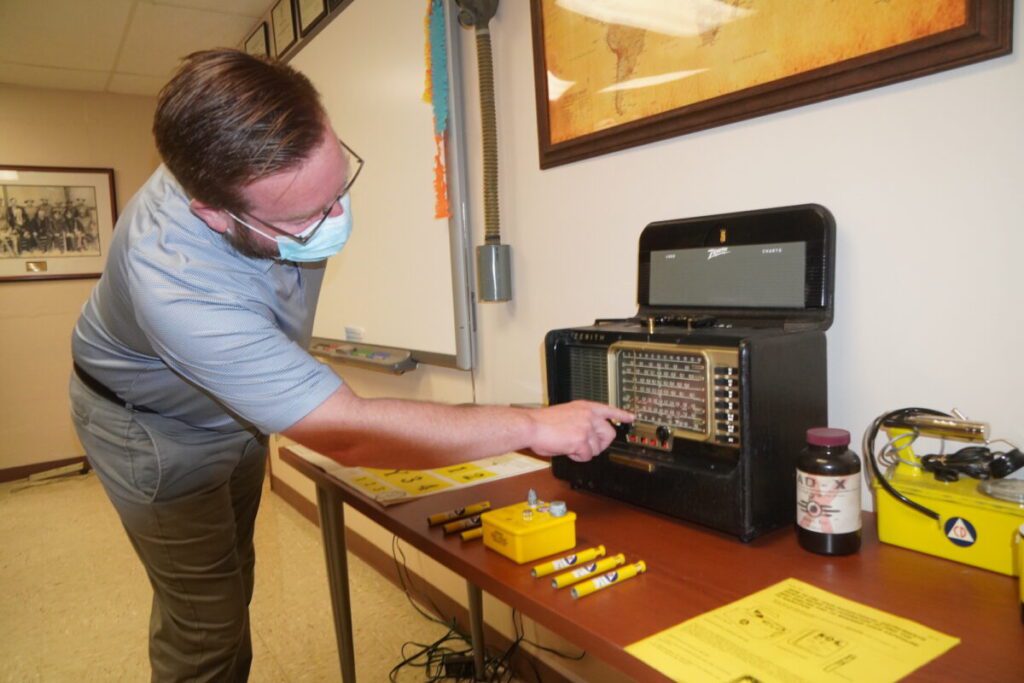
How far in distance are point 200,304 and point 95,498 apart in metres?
3.44

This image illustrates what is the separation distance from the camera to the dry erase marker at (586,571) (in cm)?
81

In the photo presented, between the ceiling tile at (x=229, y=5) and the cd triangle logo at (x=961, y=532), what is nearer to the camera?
the cd triangle logo at (x=961, y=532)

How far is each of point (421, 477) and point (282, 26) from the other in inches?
94.5

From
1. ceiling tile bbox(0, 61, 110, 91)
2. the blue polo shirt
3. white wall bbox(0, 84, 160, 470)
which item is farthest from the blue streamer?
white wall bbox(0, 84, 160, 470)

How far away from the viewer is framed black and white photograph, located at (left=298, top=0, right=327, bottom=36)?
2.53m

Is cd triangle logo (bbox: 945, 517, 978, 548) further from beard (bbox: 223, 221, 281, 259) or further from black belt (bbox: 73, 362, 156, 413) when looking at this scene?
black belt (bbox: 73, 362, 156, 413)

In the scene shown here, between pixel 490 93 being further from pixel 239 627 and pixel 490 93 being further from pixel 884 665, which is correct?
pixel 884 665

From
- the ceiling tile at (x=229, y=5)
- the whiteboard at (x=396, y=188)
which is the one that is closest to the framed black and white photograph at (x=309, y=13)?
the whiteboard at (x=396, y=188)

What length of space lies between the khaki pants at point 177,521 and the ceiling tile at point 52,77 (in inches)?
128

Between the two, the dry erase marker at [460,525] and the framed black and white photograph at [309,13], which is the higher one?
the framed black and white photograph at [309,13]

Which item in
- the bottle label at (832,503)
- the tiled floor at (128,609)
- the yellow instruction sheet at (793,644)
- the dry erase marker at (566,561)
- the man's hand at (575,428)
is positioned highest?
the man's hand at (575,428)

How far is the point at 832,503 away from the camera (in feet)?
2.76

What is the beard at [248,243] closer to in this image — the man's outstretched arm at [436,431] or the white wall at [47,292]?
the man's outstretched arm at [436,431]

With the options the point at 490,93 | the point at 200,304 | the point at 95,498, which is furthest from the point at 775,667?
the point at 95,498
